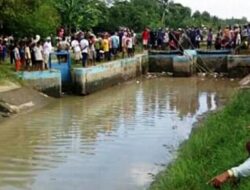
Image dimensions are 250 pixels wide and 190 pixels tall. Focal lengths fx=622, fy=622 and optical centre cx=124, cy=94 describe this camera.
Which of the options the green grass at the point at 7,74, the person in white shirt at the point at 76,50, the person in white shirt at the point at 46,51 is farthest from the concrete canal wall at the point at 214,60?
the green grass at the point at 7,74

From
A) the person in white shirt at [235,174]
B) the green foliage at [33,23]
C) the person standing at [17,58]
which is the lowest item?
the person in white shirt at [235,174]

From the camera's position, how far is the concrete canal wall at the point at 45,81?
19.6 meters

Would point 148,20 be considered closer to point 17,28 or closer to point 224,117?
point 17,28

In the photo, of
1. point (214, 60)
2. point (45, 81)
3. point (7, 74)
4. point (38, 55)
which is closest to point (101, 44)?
point (38, 55)

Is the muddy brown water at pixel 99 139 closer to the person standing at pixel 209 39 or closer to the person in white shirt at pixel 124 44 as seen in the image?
the person in white shirt at pixel 124 44

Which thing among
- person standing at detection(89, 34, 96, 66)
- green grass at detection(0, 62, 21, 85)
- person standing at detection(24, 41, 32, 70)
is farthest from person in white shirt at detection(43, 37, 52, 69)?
person standing at detection(89, 34, 96, 66)

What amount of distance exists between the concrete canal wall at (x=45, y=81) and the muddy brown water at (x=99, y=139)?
524mm

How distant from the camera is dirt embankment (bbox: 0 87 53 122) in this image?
16.5 meters

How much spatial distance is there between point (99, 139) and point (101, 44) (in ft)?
37.0

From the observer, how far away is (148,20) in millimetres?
42875

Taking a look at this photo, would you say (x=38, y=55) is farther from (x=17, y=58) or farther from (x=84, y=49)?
(x=84, y=49)

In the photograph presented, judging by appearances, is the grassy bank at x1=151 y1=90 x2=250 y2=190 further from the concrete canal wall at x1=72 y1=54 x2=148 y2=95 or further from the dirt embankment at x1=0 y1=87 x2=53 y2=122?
the concrete canal wall at x1=72 y1=54 x2=148 y2=95

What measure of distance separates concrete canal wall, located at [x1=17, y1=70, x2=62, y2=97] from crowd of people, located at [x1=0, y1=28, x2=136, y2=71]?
18.2 inches

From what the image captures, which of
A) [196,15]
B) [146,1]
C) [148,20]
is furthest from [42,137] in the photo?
[196,15]
